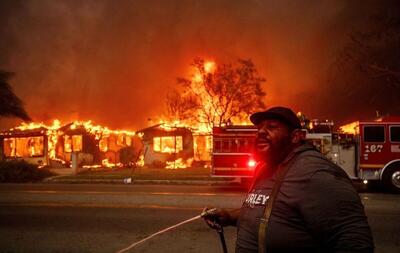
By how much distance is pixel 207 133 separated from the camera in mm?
32125

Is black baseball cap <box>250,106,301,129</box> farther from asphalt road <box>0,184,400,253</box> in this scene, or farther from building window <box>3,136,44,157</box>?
building window <box>3,136,44,157</box>

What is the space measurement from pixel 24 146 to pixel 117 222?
87.2 ft

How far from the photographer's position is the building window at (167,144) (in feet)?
109

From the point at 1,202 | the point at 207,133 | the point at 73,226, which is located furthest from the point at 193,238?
the point at 207,133

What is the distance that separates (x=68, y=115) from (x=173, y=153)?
789 inches

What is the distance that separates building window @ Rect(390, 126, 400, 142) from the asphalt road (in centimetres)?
316

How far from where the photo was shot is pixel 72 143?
113 feet

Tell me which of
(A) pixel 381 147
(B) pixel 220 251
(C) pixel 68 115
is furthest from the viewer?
(C) pixel 68 115

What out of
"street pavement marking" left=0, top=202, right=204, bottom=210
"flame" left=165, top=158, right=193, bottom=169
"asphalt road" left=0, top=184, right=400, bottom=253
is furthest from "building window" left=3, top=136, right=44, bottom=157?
"street pavement marking" left=0, top=202, right=204, bottom=210

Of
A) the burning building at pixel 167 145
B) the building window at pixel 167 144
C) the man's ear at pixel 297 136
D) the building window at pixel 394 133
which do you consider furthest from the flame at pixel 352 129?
the building window at pixel 167 144

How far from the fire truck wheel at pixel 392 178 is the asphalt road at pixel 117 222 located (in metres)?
2.18

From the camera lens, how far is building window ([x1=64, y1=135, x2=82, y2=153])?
113 ft

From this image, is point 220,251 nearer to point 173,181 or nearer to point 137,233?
point 137,233

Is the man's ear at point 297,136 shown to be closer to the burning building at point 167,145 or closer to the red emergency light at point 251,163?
the red emergency light at point 251,163
